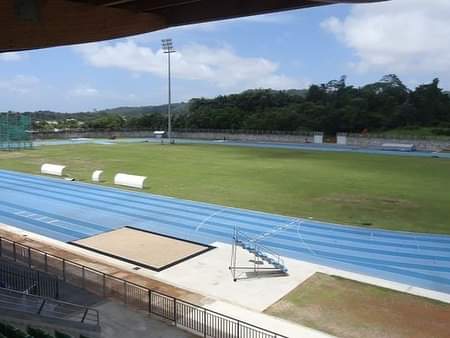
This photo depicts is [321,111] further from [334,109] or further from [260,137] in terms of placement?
[260,137]

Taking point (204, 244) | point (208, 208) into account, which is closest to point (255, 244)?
Answer: point (204, 244)

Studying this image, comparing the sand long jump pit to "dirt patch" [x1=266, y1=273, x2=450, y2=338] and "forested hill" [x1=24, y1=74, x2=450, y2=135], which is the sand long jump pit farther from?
"forested hill" [x1=24, y1=74, x2=450, y2=135]

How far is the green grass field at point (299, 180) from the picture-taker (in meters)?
25.5

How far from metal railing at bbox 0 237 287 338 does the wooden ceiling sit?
7329 millimetres

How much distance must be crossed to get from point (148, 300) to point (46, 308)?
9.66 feet

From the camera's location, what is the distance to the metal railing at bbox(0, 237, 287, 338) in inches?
451

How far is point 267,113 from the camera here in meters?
88.9

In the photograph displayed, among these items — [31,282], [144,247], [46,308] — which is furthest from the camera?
[144,247]

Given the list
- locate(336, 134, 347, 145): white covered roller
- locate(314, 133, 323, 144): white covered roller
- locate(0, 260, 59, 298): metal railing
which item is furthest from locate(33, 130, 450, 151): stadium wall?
locate(0, 260, 59, 298): metal railing

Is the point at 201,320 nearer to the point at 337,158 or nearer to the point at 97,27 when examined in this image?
the point at 97,27

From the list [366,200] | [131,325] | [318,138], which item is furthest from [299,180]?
[318,138]

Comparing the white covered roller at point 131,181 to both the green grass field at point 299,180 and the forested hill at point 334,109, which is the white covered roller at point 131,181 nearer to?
the green grass field at point 299,180

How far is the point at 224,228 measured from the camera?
888 inches

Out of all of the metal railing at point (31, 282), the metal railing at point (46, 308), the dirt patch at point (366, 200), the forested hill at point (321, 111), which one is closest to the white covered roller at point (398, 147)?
the forested hill at point (321, 111)
